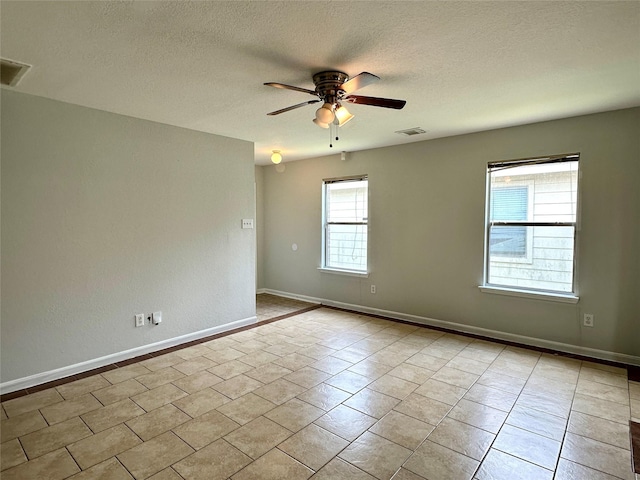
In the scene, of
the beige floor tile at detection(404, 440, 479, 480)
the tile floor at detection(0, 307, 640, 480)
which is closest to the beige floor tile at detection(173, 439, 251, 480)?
the tile floor at detection(0, 307, 640, 480)

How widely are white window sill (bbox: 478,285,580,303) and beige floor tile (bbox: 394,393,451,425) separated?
6.12ft

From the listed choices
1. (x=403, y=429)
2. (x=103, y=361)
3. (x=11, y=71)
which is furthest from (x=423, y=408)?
(x=11, y=71)

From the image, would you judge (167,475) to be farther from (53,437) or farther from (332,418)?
(332,418)

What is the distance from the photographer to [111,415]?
2.47 meters

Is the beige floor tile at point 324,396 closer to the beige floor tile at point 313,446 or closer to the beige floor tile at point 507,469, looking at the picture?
the beige floor tile at point 313,446

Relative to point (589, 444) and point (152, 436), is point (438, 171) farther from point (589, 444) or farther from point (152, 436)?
point (152, 436)

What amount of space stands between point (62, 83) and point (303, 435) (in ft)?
10.0

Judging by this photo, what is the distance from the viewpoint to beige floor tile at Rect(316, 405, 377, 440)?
2.29 meters

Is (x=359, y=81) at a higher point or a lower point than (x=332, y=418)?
higher

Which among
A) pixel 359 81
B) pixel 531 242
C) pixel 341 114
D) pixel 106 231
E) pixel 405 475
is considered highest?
pixel 359 81

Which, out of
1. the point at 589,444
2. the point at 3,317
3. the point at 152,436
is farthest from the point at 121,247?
the point at 589,444

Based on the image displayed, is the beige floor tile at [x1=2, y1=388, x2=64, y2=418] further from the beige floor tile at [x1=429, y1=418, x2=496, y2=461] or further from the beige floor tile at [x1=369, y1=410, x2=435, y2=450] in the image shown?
the beige floor tile at [x1=429, y1=418, x2=496, y2=461]

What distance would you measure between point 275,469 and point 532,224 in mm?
3485

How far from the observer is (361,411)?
254 centimetres
